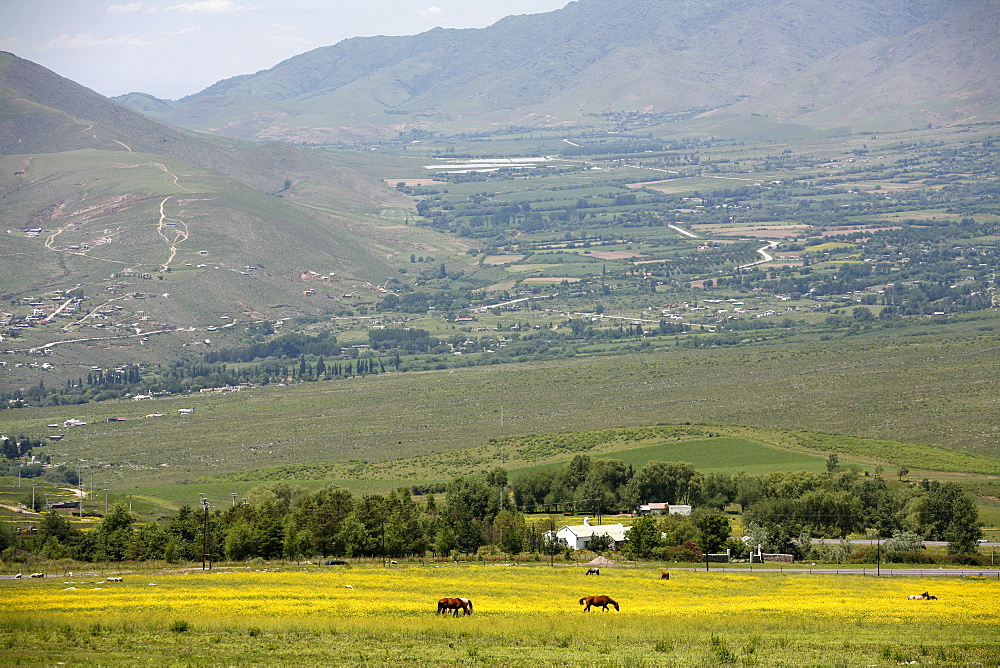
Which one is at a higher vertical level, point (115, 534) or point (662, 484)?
point (115, 534)

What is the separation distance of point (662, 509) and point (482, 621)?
145ft

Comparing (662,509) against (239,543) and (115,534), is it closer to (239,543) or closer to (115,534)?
(239,543)

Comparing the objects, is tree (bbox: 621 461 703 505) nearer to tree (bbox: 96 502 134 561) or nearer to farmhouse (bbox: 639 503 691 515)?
farmhouse (bbox: 639 503 691 515)

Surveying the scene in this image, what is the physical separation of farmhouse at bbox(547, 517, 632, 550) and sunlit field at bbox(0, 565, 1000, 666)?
16.2 meters

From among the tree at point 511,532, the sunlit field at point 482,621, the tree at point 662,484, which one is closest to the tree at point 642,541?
the tree at point 511,532

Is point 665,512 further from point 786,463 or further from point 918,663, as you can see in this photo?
point 918,663

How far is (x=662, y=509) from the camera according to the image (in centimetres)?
7719

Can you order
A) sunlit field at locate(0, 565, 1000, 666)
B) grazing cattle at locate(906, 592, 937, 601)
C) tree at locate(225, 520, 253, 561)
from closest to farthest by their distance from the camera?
sunlit field at locate(0, 565, 1000, 666), grazing cattle at locate(906, 592, 937, 601), tree at locate(225, 520, 253, 561)

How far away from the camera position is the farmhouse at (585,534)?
215ft

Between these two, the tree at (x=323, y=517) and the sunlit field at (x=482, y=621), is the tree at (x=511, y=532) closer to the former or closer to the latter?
the tree at (x=323, y=517)

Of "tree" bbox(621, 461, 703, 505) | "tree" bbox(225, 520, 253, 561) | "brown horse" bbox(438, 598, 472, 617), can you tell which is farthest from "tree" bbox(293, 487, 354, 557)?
"brown horse" bbox(438, 598, 472, 617)

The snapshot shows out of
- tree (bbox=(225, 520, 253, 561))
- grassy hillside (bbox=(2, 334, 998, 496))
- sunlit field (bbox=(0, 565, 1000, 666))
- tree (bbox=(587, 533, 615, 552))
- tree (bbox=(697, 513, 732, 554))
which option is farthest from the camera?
grassy hillside (bbox=(2, 334, 998, 496))

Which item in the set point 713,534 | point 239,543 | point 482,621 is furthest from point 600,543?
point 482,621

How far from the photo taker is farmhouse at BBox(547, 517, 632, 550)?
65.6 meters
